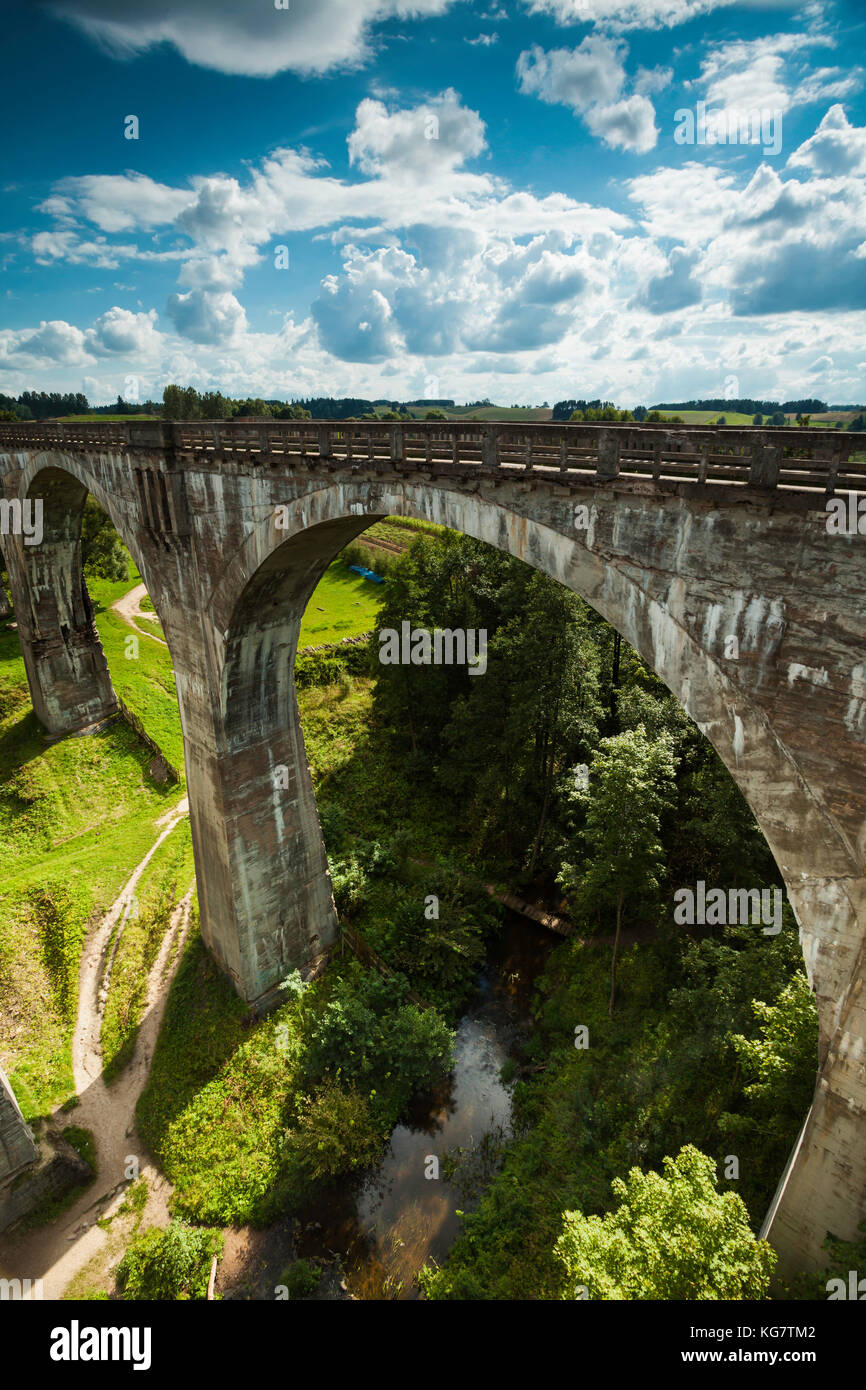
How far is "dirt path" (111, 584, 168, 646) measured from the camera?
153 ft

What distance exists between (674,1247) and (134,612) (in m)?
50.5

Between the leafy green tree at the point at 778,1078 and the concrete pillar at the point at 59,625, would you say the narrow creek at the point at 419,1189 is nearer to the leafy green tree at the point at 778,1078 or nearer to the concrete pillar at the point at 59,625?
the leafy green tree at the point at 778,1078

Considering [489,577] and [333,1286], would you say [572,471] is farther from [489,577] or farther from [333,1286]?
[489,577]

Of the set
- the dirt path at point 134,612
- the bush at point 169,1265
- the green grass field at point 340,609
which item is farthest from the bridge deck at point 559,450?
the dirt path at point 134,612

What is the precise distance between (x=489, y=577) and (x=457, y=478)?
2141cm

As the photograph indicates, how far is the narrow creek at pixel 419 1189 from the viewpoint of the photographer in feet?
51.1

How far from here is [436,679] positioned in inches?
1280

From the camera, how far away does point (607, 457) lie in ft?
32.1

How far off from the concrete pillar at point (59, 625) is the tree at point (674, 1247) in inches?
1327

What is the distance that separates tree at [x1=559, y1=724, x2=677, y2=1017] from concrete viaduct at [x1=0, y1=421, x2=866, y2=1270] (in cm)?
825
